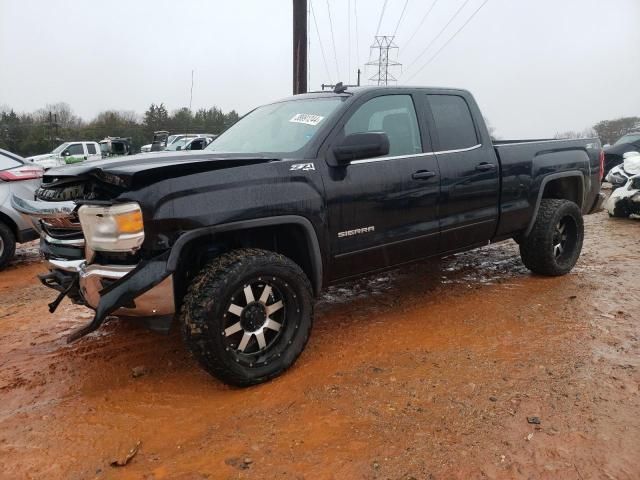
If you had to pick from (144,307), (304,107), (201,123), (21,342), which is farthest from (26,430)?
(201,123)

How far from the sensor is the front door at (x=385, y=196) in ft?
11.6

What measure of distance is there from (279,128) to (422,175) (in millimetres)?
1163

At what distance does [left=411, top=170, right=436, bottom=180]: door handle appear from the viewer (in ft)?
12.8

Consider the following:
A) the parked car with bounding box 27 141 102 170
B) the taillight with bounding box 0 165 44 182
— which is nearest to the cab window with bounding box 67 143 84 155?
the parked car with bounding box 27 141 102 170

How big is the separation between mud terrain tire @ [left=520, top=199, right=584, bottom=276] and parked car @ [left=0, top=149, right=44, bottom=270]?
5.77 m

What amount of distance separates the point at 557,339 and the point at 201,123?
137ft

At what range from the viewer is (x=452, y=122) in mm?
4438

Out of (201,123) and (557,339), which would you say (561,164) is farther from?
(201,123)

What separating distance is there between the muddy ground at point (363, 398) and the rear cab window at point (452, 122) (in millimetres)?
1439

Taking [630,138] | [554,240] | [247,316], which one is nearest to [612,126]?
[630,138]

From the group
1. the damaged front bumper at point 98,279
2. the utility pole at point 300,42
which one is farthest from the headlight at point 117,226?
the utility pole at point 300,42

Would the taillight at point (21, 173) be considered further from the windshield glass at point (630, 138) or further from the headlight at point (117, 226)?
the windshield glass at point (630, 138)

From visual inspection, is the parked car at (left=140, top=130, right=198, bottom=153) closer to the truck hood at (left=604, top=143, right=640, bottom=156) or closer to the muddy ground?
the muddy ground

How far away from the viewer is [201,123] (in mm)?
42531
